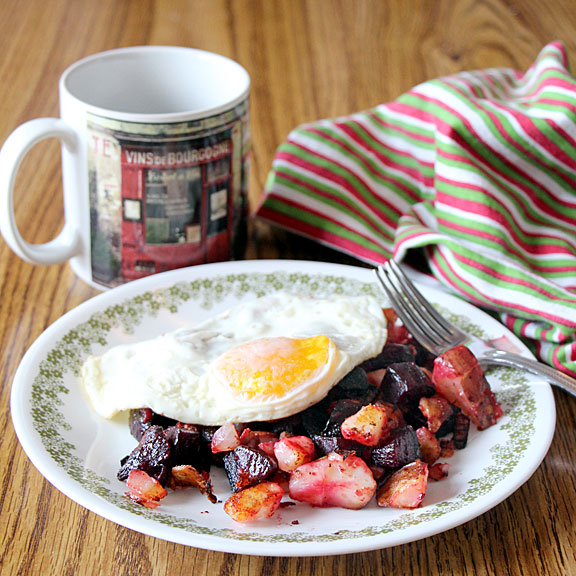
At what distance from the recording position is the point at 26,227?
6.38ft

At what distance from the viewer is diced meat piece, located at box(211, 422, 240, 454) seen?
119 cm

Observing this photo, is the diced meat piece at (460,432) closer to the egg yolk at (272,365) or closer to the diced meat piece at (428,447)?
the diced meat piece at (428,447)

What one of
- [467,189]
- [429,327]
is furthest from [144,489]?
[467,189]

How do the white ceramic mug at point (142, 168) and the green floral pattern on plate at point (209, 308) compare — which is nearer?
the green floral pattern on plate at point (209, 308)

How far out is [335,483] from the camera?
44.2 inches

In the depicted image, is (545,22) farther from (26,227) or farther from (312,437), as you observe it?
(312,437)

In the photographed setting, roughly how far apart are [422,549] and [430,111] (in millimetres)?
1029

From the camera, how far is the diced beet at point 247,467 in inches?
44.7

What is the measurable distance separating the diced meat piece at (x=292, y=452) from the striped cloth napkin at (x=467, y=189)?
0.57 metres

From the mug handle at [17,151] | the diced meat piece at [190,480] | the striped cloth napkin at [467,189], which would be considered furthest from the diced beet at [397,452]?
the mug handle at [17,151]

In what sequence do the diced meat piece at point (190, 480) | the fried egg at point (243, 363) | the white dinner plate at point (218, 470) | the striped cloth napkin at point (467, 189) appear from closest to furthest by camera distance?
the white dinner plate at point (218, 470) → the diced meat piece at point (190, 480) → the fried egg at point (243, 363) → the striped cloth napkin at point (467, 189)

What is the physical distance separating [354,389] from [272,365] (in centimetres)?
13

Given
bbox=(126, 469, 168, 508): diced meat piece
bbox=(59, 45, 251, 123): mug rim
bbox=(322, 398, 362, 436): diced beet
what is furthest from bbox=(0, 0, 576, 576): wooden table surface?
bbox=(59, 45, 251, 123): mug rim

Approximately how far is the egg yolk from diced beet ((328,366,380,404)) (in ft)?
0.14
